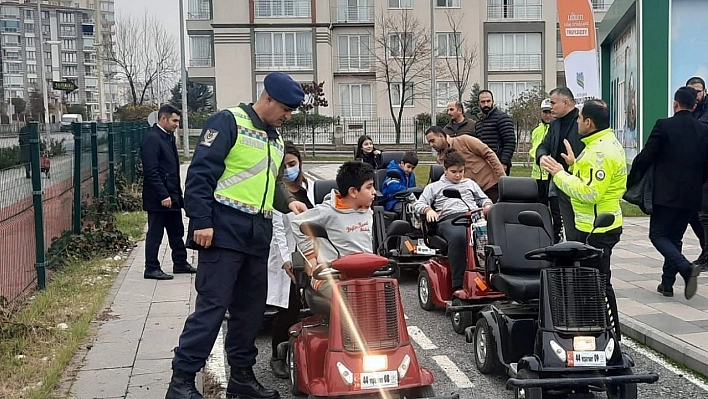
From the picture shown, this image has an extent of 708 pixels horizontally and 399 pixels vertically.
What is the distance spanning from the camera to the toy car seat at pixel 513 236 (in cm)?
604

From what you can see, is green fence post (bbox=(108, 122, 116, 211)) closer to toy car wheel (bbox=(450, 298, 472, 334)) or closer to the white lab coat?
the white lab coat

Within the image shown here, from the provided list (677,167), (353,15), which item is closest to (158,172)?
(677,167)

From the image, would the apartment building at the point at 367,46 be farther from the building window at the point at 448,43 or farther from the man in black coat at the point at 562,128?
the man in black coat at the point at 562,128

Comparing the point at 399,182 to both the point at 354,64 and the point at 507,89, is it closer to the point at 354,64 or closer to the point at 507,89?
the point at 354,64

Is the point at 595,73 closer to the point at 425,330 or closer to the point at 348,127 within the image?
the point at 425,330

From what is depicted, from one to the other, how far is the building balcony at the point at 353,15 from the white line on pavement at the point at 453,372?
4210cm

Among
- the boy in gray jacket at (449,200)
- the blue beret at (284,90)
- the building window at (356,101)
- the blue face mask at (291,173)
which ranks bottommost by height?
the boy in gray jacket at (449,200)

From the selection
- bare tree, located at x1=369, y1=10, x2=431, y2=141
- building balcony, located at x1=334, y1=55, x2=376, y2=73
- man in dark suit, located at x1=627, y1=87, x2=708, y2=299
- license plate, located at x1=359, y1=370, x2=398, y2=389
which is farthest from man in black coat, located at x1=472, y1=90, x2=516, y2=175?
building balcony, located at x1=334, y1=55, x2=376, y2=73

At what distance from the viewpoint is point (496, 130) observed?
10367 millimetres

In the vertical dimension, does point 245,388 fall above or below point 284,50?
below

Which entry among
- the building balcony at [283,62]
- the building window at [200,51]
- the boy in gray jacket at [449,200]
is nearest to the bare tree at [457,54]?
the building balcony at [283,62]

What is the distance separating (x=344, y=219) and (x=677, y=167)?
13.5 ft

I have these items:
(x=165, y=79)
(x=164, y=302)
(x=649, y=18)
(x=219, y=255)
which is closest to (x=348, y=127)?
(x=165, y=79)

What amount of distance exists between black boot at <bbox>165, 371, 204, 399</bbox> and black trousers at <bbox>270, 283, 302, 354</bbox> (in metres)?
1.29
